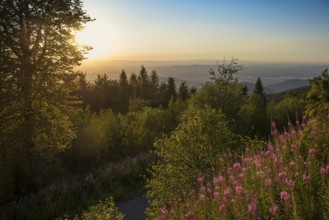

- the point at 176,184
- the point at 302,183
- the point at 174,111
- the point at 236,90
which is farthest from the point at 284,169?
the point at 174,111

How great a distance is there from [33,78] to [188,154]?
1034 centimetres

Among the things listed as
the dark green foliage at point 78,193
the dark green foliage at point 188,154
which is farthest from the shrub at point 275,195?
the dark green foliage at point 78,193

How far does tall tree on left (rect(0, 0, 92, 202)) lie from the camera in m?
15.8

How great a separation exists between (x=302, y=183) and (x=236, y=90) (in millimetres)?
19290

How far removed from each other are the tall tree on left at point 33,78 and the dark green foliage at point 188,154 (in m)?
9.01

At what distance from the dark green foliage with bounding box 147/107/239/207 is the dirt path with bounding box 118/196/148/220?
10.9ft

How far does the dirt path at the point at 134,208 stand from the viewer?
1221 cm

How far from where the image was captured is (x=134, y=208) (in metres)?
13.1

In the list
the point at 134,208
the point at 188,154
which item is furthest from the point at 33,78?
the point at 188,154

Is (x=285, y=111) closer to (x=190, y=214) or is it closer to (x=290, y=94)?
(x=190, y=214)

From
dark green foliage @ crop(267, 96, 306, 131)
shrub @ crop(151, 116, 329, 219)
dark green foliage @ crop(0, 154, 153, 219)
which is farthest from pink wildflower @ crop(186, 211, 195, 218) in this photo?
dark green foliage @ crop(267, 96, 306, 131)

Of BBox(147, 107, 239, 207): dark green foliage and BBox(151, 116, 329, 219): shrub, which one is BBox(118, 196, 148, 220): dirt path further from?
BBox(151, 116, 329, 219): shrub

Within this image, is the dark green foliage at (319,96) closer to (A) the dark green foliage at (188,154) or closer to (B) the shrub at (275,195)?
(A) the dark green foliage at (188,154)

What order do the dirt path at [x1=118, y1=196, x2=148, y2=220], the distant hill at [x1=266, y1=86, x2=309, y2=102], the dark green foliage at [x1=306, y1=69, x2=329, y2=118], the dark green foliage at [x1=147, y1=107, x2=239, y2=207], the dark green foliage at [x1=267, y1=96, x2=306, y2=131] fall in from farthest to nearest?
1. the distant hill at [x1=266, y1=86, x2=309, y2=102]
2. the dark green foliage at [x1=267, y1=96, x2=306, y2=131]
3. the dirt path at [x1=118, y1=196, x2=148, y2=220]
4. the dark green foliage at [x1=306, y1=69, x2=329, y2=118]
5. the dark green foliage at [x1=147, y1=107, x2=239, y2=207]
